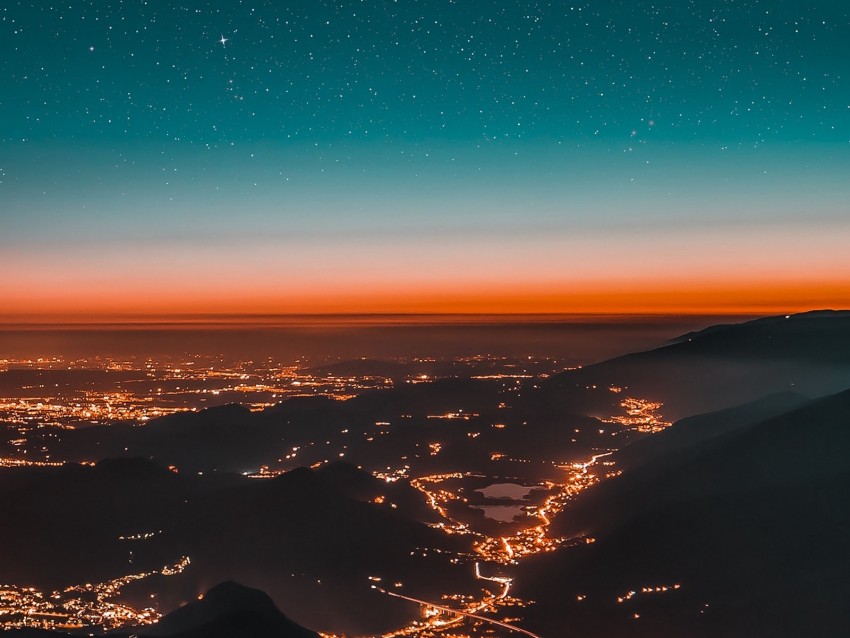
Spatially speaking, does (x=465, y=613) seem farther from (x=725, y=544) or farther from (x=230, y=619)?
(x=230, y=619)

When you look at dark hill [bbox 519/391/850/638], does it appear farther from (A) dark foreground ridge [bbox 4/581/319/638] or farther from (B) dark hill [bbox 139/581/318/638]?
(A) dark foreground ridge [bbox 4/581/319/638]

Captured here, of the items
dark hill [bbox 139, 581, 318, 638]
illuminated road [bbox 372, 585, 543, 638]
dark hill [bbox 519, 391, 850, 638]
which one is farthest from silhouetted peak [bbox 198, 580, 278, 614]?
dark hill [bbox 519, 391, 850, 638]

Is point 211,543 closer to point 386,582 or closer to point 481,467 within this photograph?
point 386,582

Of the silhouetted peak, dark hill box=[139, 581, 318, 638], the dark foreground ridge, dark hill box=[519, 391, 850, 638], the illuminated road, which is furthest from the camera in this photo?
the illuminated road

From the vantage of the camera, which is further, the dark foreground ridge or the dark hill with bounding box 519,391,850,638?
the dark hill with bounding box 519,391,850,638

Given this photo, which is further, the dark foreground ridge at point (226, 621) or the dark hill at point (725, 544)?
the dark hill at point (725, 544)

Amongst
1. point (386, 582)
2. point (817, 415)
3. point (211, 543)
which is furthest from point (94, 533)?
point (817, 415)

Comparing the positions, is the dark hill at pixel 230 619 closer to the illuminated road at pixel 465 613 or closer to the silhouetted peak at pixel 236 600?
the silhouetted peak at pixel 236 600

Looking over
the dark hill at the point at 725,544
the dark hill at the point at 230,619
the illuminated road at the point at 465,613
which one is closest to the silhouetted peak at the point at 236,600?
the dark hill at the point at 230,619

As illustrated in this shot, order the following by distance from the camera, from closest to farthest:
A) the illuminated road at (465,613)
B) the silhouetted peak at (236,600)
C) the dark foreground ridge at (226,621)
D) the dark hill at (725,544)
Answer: the dark foreground ridge at (226,621), the silhouetted peak at (236,600), the dark hill at (725,544), the illuminated road at (465,613)

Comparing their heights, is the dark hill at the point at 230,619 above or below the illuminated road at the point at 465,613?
above

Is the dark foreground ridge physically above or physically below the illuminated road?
above
